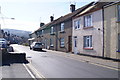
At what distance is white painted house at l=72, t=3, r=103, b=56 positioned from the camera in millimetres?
18188

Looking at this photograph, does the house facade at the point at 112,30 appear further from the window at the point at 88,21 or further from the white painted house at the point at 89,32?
the window at the point at 88,21

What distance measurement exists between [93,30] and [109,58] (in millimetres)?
4239

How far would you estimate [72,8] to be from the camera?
111 feet

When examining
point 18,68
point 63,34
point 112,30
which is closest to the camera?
point 18,68

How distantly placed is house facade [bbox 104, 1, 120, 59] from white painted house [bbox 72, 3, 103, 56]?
2.84ft

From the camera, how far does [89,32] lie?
20219 mm

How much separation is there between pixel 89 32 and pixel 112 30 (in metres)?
4.40

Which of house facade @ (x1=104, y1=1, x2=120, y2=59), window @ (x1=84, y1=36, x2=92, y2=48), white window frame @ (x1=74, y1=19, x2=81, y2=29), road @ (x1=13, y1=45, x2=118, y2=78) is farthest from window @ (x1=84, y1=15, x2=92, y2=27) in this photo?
road @ (x1=13, y1=45, x2=118, y2=78)

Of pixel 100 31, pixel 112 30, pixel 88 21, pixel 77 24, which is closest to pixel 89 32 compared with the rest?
pixel 88 21

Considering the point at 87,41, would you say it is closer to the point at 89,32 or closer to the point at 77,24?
the point at 89,32

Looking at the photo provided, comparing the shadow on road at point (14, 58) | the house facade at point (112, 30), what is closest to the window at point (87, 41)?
the house facade at point (112, 30)

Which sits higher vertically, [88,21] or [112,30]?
[88,21]

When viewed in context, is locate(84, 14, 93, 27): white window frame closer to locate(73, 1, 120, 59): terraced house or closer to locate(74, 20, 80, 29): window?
locate(73, 1, 120, 59): terraced house

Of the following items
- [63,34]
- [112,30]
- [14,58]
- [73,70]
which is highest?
[63,34]
